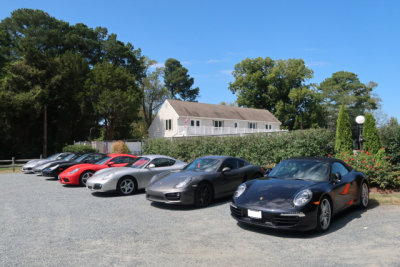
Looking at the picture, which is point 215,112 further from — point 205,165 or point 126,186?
point 205,165

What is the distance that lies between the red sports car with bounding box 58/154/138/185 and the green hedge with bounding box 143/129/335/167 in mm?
4856

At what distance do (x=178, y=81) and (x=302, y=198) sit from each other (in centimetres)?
7140

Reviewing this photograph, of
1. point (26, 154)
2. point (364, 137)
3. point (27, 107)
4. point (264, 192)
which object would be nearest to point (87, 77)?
point (27, 107)

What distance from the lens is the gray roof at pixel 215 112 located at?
3978 centimetres

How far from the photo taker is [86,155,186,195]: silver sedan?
937 centimetres

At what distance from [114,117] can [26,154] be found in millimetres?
11206

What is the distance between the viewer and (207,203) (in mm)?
7844

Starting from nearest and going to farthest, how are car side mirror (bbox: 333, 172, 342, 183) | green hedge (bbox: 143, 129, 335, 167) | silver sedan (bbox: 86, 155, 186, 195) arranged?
car side mirror (bbox: 333, 172, 342, 183), silver sedan (bbox: 86, 155, 186, 195), green hedge (bbox: 143, 129, 335, 167)

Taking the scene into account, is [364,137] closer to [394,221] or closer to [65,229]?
[394,221]

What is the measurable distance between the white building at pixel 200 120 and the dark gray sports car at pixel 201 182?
91.4 ft

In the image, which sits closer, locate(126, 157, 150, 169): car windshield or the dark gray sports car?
the dark gray sports car

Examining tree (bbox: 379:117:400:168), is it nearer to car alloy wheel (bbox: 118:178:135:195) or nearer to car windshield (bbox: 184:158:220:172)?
car windshield (bbox: 184:158:220:172)

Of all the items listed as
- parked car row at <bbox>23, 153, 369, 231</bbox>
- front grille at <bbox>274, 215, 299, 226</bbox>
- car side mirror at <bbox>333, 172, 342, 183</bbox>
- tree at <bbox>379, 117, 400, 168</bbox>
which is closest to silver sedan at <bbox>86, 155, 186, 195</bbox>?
parked car row at <bbox>23, 153, 369, 231</bbox>

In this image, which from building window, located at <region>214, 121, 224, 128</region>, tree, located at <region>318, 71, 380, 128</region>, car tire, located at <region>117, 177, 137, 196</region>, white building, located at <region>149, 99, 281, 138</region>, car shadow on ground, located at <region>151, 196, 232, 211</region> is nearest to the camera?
car shadow on ground, located at <region>151, 196, 232, 211</region>
